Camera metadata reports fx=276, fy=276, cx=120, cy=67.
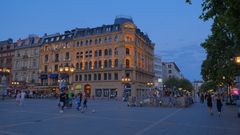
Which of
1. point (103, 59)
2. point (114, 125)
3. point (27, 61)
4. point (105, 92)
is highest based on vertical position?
point (27, 61)

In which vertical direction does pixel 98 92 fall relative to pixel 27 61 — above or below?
below

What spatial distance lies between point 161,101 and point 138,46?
3980cm

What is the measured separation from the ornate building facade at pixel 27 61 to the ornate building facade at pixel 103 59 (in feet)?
14.5

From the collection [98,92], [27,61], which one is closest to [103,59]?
[98,92]

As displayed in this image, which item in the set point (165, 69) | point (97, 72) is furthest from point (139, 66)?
point (165, 69)

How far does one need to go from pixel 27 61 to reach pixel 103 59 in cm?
3074

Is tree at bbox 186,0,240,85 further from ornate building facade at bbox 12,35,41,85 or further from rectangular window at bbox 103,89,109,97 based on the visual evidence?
ornate building facade at bbox 12,35,41,85

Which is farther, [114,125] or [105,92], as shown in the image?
[105,92]

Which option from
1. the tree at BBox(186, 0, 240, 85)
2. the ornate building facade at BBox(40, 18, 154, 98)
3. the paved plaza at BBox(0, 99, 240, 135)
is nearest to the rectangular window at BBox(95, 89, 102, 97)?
the ornate building facade at BBox(40, 18, 154, 98)

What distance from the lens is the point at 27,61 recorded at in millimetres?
89812

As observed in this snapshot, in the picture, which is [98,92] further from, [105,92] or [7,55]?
[7,55]

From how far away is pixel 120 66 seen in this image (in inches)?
2744

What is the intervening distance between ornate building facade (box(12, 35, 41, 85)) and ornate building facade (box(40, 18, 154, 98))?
4.41 metres

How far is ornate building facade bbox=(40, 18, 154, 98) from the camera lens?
70125 mm
